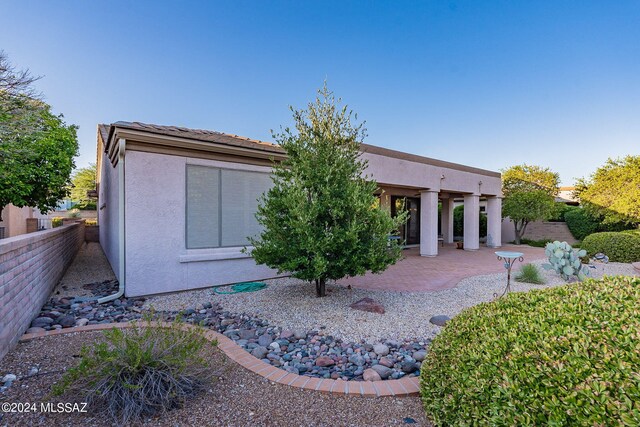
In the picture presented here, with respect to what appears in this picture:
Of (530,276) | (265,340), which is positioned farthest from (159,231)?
(530,276)

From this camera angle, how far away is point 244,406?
9.05ft

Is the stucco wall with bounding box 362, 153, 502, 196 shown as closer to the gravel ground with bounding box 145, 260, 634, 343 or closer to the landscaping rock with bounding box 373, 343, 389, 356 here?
the gravel ground with bounding box 145, 260, 634, 343

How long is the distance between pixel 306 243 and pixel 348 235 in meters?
0.71

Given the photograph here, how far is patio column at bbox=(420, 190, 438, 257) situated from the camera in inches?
559

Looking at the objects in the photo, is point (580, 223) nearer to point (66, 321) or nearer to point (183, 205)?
point (183, 205)

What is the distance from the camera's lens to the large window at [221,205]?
285 inches

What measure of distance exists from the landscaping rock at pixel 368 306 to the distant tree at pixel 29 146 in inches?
297

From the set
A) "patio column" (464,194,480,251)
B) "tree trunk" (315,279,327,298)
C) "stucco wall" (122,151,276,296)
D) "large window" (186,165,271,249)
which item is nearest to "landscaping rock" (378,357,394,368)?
"tree trunk" (315,279,327,298)

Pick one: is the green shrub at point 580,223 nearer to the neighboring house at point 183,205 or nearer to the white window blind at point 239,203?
the white window blind at point 239,203

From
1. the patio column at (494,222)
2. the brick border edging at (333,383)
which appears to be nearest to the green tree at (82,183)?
the patio column at (494,222)

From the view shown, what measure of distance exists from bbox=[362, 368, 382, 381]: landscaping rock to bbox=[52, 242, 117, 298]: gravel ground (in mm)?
6415

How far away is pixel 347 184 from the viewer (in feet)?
18.8

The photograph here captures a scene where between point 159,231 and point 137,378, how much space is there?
457 cm

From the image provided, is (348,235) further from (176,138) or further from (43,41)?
(43,41)
